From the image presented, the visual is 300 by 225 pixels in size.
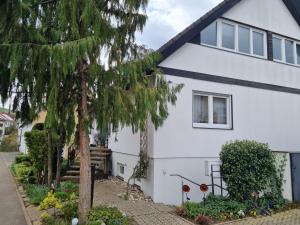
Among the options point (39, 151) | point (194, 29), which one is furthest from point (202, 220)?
point (39, 151)

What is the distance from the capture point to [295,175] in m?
9.49

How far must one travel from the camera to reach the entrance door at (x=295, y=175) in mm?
9415

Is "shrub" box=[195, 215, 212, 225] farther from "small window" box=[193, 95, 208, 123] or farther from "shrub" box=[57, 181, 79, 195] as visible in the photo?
Answer: "shrub" box=[57, 181, 79, 195]

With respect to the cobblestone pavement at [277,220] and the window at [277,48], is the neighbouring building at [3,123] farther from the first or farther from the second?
the cobblestone pavement at [277,220]

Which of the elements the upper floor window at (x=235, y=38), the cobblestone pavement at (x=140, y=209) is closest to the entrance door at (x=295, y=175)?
the cobblestone pavement at (x=140, y=209)

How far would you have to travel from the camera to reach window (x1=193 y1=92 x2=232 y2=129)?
992cm

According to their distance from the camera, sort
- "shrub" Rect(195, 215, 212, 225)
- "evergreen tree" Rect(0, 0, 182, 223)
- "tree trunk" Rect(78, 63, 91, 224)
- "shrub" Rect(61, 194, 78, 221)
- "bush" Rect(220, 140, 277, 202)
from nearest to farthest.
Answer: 1. "evergreen tree" Rect(0, 0, 182, 223)
2. "tree trunk" Rect(78, 63, 91, 224)
3. "shrub" Rect(61, 194, 78, 221)
4. "shrub" Rect(195, 215, 212, 225)
5. "bush" Rect(220, 140, 277, 202)

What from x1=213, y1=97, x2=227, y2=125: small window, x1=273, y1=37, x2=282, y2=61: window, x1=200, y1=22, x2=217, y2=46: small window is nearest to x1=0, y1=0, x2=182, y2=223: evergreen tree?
x1=213, y1=97, x2=227, y2=125: small window

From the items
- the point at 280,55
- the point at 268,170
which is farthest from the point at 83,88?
the point at 280,55

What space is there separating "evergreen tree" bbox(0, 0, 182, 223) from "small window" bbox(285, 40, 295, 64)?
8.66m

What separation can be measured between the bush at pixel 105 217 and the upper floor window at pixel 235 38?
6.71 metres

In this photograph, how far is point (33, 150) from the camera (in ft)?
37.1

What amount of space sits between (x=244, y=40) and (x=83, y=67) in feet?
25.1

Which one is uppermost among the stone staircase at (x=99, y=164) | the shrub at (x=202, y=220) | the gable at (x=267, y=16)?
the gable at (x=267, y=16)
